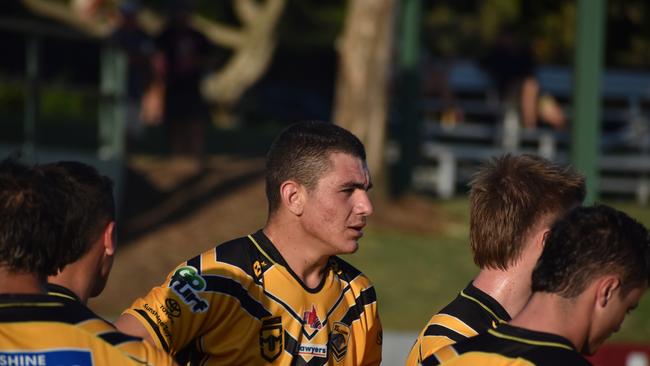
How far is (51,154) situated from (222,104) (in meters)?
17.3

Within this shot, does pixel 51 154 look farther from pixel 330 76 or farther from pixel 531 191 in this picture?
pixel 330 76

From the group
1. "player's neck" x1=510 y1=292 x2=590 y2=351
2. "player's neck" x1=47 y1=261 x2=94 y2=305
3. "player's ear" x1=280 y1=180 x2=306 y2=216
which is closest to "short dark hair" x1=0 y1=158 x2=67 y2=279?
"player's neck" x1=47 y1=261 x2=94 y2=305

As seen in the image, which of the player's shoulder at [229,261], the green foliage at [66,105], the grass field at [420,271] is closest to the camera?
the player's shoulder at [229,261]

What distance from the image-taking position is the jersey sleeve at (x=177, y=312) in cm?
Answer: 468

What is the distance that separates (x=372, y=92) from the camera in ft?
55.7

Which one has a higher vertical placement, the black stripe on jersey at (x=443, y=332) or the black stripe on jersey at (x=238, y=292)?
the black stripe on jersey at (x=238, y=292)

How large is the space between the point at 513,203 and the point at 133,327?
4.93 feet

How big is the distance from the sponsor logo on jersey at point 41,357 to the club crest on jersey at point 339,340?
62.5 inches

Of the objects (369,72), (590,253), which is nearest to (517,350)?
(590,253)

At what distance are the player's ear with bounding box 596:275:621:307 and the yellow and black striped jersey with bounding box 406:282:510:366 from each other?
99cm

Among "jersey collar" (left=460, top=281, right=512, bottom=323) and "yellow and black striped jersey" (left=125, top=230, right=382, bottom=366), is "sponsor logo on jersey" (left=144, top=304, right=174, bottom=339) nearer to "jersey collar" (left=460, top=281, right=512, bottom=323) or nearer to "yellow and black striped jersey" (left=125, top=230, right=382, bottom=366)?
"yellow and black striped jersey" (left=125, top=230, right=382, bottom=366)

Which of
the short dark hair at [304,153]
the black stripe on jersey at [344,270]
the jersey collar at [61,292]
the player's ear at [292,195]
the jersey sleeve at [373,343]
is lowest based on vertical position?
the jersey sleeve at [373,343]

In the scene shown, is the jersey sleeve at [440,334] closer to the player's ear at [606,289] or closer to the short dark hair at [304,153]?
the short dark hair at [304,153]

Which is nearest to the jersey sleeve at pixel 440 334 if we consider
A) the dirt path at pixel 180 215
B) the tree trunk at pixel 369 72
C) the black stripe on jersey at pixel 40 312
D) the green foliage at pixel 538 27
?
the black stripe on jersey at pixel 40 312
